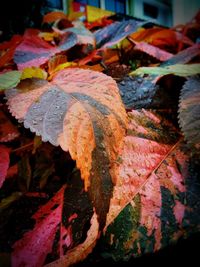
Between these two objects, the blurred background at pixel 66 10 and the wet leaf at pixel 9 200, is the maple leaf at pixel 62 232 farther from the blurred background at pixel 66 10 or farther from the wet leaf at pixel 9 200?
the blurred background at pixel 66 10

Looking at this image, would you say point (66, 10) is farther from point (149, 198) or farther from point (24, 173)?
point (149, 198)

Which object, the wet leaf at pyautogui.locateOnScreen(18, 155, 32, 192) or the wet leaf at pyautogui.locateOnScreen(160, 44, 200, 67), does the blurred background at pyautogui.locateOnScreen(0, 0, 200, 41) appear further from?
the wet leaf at pyautogui.locateOnScreen(18, 155, 32, 192)

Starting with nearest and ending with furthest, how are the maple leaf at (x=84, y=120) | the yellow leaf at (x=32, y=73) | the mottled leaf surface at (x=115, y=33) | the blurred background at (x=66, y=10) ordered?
the maple leaf at (x=84, y=120), the yellow leaf at (x=32, y=73), the mottled leaf surface at (x=115, y=33), the blurred background at (x=66, y=10)

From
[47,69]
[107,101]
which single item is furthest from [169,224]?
[47,69]

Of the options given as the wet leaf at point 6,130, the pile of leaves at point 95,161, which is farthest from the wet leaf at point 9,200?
the wet leaf at point 6,130

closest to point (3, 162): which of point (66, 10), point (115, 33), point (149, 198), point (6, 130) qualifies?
point (6, 130)

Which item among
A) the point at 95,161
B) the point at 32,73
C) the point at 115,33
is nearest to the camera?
the point at 95,161
